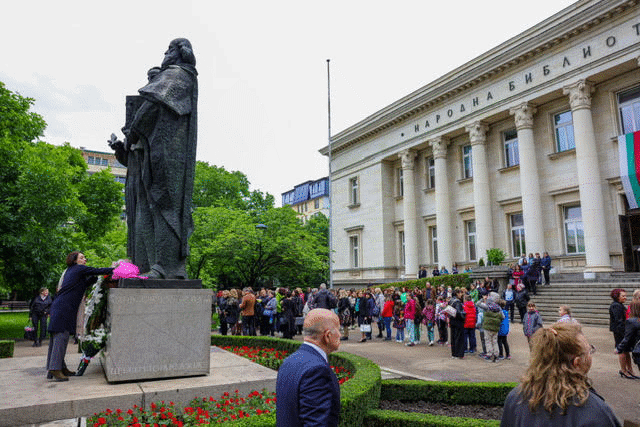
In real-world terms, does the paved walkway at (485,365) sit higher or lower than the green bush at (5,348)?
lower

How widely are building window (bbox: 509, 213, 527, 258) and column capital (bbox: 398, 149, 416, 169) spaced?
914 cm

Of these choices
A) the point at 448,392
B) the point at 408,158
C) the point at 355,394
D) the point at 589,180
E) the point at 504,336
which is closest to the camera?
the point at 355,394

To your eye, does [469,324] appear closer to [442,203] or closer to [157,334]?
[157,334]

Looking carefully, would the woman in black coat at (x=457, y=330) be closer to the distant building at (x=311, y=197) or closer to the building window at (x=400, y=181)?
the building window at (x=400, y=181)

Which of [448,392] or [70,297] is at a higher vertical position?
[70,297]

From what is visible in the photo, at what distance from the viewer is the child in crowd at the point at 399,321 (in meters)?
16.7

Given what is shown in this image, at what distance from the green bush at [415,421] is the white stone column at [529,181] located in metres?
22.1

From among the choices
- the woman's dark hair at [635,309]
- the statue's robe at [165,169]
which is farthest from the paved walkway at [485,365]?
the statue's robe at [165,169]

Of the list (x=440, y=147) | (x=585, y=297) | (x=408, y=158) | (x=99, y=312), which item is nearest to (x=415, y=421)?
(x=99, y=312)

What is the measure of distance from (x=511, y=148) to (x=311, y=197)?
74234 millimetres

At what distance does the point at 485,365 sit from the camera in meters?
11.6

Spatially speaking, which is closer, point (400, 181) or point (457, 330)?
point (457, 330)

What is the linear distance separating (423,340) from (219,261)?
19.2m

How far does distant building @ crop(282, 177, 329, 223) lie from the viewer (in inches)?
3788
